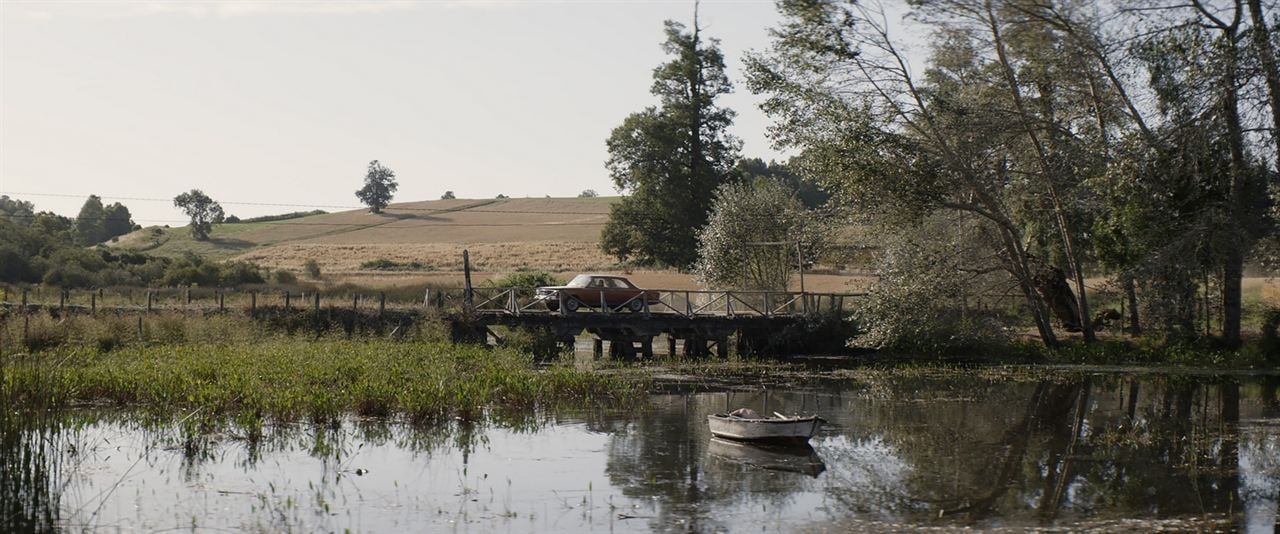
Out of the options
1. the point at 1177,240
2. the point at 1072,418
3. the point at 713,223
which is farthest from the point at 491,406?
the point at 713,223

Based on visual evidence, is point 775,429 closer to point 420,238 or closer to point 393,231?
point 420,238

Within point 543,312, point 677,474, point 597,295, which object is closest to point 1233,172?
point 597,295

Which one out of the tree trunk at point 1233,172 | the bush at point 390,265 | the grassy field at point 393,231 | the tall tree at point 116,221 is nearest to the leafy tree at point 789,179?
the grassy field at point 393,231

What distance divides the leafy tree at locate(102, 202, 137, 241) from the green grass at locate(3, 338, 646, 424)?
7045cm

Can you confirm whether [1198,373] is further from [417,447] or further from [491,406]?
[417,447]

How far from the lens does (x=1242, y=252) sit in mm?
31656

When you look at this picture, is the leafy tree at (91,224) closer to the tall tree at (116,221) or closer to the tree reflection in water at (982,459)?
the tall tree at (116,221)

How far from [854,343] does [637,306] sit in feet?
22.6

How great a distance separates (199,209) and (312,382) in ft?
263

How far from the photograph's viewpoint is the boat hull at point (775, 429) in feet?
60.0

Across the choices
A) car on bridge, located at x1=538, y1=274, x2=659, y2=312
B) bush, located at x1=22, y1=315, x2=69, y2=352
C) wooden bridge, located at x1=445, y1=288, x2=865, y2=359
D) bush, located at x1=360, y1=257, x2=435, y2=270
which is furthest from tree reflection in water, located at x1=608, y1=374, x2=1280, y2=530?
bush, located at x1=360, y1=257, x2=435, y2=270

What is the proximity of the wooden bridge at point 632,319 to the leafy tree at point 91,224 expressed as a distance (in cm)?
5926

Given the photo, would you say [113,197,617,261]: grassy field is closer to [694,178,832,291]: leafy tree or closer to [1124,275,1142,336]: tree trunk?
[694,178,832,291]: leafy tree

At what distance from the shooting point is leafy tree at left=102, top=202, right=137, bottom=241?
92375mm
